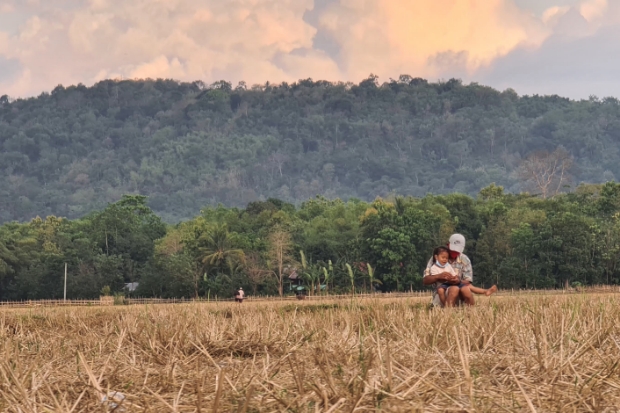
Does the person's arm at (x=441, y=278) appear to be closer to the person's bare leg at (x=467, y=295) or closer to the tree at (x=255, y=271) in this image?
the person's bare leg at (x=467, y=295)

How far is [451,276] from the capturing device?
36.9ft

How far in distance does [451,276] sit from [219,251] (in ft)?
193

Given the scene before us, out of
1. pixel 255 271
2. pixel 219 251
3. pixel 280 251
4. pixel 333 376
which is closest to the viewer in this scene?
pixel 333 376

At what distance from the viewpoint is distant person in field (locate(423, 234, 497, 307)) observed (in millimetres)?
11297

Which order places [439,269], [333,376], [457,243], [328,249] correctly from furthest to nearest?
[328,249], [457,243], [439,269], [333,376]

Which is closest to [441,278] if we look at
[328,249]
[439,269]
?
[439,269]

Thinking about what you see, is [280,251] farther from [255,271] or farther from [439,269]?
[439,269]

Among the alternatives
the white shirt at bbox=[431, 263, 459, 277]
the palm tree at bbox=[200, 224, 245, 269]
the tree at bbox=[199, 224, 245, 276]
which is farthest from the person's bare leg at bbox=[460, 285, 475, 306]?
the tree at bbox=[199, 224, 245, 276]

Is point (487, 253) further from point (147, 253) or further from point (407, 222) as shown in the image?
point (147, 253)

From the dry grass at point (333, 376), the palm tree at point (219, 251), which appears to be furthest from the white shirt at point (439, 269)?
the palm tree at point (219, 251)

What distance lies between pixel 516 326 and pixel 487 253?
58178 millimetres

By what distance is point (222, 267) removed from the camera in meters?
69.8

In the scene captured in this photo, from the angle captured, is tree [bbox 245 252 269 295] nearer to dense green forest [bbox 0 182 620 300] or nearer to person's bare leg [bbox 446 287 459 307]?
dense green forest [bbox 0 182 620 300]

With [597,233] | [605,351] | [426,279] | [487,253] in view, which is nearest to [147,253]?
[487,253]
